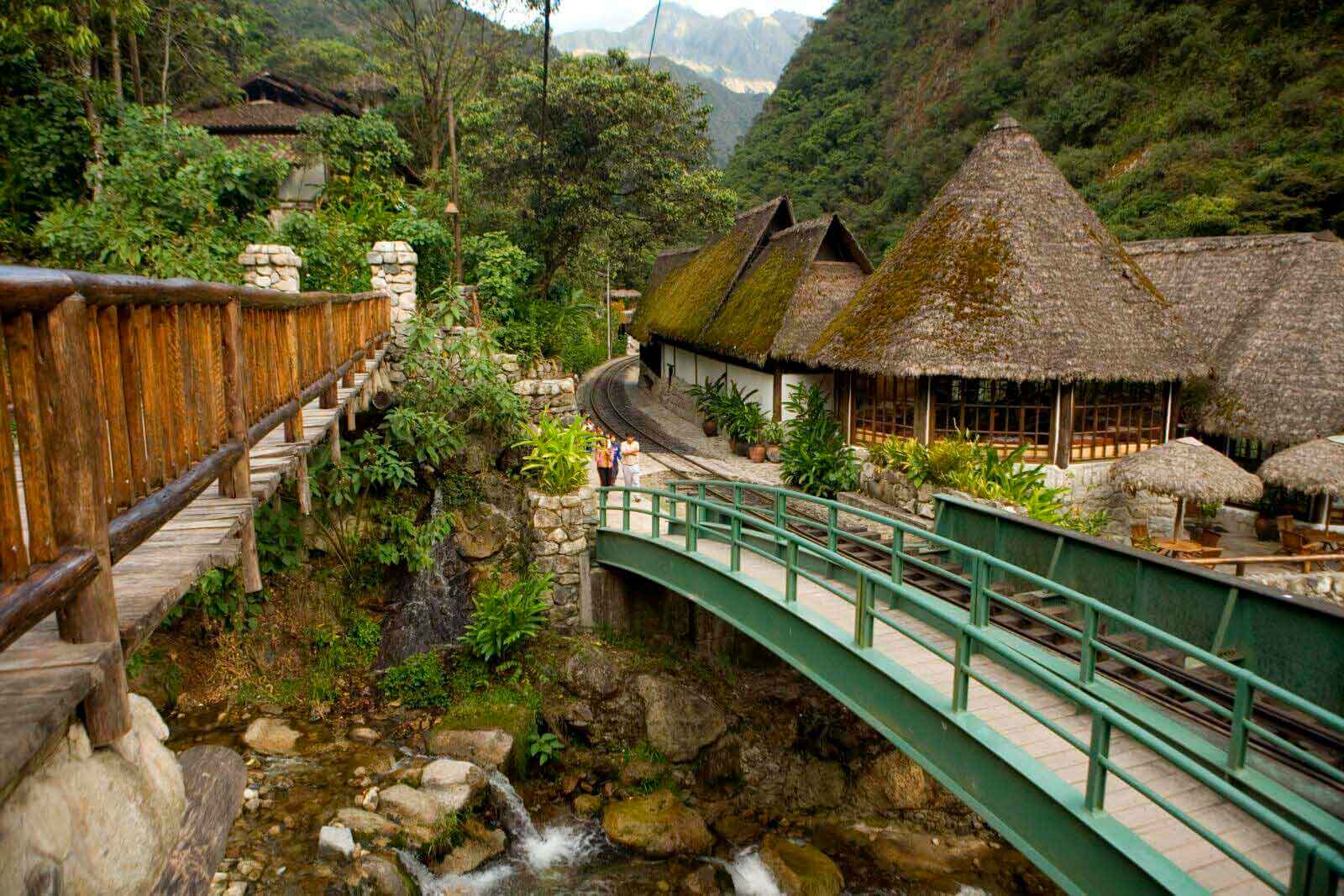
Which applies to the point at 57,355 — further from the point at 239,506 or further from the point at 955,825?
the point at 955,825

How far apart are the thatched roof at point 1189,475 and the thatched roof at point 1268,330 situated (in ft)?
9.30

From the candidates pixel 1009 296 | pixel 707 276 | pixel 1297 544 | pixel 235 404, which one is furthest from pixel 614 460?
pixel 707 276

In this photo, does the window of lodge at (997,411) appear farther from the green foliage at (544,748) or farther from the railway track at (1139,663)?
the green foliage at (544,748)

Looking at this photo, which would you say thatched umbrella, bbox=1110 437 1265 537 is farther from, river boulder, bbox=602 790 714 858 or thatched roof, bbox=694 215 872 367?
river boulder, bbox=602 790 714 858

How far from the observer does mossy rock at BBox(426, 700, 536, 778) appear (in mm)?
10594

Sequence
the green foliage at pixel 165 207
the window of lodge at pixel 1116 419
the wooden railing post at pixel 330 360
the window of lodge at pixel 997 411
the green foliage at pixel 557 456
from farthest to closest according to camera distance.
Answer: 1. the window of lodge at pixel 1116 419
2. the window of lodge at pixel 997 411
3. the green foliage at pixel 165 207
4. the green foliage at pixel 557 456
5. the wooden railing post at pixel 330 360

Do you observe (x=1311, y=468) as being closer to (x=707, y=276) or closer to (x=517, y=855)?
(x=517, y=855)

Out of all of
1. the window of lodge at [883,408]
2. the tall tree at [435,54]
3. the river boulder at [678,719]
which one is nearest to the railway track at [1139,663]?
the river boulder at [678,719]

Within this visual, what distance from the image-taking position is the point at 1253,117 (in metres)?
29.4

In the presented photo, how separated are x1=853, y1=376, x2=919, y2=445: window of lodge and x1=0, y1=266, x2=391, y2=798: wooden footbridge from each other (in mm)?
14142

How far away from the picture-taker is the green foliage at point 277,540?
12156 mm

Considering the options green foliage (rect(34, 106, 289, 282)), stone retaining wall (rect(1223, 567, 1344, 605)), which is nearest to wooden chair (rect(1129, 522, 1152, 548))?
stone retaining wall (rect(1223, 567, 1344, 605))

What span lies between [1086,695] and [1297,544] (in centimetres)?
1241

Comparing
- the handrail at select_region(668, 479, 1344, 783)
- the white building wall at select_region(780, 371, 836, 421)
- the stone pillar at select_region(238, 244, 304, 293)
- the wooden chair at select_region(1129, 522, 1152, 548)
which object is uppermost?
the stone pillar at select_region(238, 244, 304, 293)
